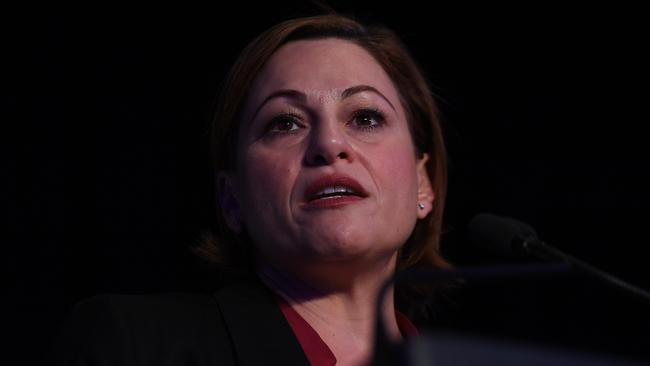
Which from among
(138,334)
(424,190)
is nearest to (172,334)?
(138,334)

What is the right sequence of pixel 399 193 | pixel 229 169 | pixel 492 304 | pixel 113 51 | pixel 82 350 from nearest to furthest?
pixel 492 304
pixel 82 350
pixel 399 193
pixel 229 169
pixel 113 51

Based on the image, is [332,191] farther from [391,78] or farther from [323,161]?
[391,78]

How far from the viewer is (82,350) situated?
1134 millimetres

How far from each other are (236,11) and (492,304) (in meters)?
1.79

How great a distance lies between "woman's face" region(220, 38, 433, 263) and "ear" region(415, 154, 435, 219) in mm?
146

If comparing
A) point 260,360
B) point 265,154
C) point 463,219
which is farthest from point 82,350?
point 463,219

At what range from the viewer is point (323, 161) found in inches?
50.9

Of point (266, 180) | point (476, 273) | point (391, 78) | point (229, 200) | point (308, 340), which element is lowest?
point (308, 340)

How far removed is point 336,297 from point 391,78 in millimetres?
469

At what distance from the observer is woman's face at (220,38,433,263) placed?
4.17 ft

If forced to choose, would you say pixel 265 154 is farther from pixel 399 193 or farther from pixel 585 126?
pixel 585 126

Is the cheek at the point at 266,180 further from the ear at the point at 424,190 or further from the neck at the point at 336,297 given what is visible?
the ear at the point at 424,190

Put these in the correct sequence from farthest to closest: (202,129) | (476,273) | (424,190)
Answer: (202,129) → (424,190) → (476,273)

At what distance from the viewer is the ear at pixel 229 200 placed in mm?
1481
